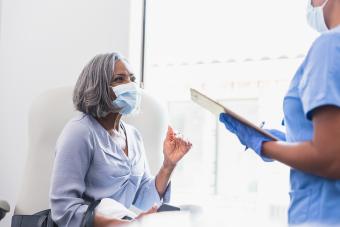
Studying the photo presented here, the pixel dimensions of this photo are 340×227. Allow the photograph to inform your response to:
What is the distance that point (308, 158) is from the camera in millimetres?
829

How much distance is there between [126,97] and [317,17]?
81 cm

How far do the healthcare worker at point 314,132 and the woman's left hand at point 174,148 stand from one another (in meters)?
0.64

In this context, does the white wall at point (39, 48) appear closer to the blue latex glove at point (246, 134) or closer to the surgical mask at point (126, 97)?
the surgical mask at point (126, 97)

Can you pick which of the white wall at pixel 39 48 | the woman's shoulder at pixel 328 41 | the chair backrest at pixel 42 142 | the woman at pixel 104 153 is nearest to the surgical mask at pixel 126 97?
the woman at pixel 104 153

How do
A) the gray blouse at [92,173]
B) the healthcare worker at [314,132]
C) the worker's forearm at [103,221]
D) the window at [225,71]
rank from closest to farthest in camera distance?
the healthcare worker at [314,132] → the worker's forearm at [103,221] → the gray blouse at [92,173] → the window at [225,71]

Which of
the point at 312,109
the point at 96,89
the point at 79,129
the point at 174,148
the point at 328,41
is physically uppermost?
the point at 328,41

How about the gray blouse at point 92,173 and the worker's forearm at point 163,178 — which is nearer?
the gray blouse at point 92,173

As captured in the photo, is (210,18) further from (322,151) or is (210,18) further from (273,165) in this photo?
(322,151)

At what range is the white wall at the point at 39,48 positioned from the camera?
87.2 inches

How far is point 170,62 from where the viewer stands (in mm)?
2666

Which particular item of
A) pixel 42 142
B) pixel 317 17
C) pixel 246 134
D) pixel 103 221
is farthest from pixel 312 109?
pixel 42 142

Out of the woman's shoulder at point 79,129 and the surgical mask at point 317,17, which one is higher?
the surgical mask at point 317,17

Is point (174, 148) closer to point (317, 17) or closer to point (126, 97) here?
point (126, 97)

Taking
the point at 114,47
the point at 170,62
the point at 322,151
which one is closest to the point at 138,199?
the point at 114,47
